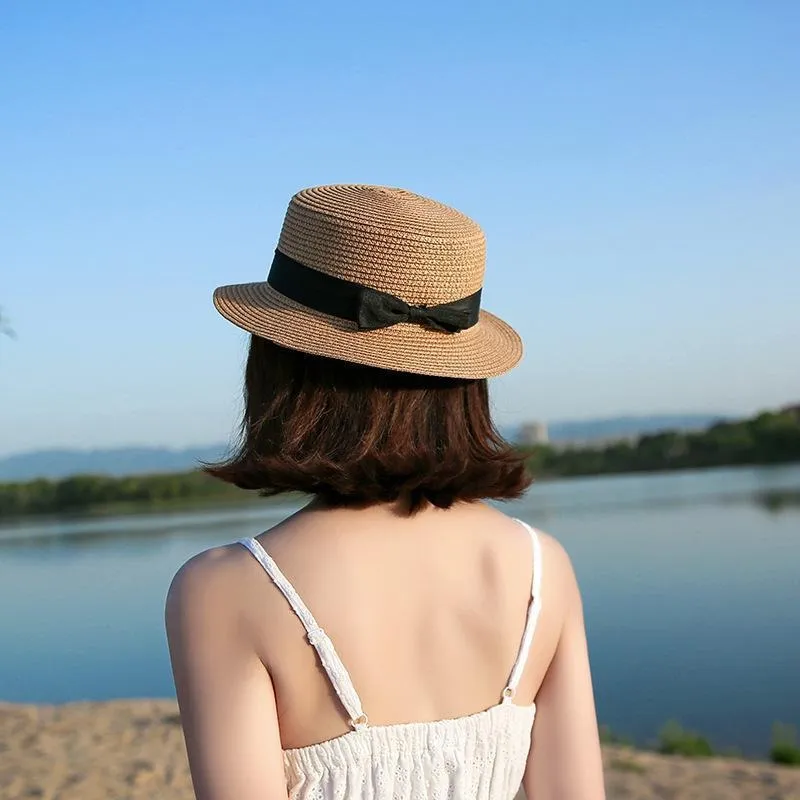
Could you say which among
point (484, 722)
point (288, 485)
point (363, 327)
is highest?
point (363, 327)

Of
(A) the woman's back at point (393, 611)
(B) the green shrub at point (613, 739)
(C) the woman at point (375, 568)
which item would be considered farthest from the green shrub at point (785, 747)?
(A) the woman's back at point (393, 611)

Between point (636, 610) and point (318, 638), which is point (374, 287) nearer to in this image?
point (318, 638)

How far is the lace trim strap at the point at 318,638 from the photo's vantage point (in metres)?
1.02

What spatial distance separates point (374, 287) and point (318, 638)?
391 millimetres

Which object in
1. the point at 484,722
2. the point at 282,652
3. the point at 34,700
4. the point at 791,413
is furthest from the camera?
the point at 791,413

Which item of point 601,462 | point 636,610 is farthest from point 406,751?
point 601,462

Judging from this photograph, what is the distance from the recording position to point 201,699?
1.04 metres

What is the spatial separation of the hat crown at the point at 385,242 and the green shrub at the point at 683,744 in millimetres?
4747

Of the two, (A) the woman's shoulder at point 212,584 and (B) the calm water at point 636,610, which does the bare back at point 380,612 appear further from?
(B) the calm water at point 636,610

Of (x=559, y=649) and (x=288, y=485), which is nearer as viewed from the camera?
(x=288, y=485)

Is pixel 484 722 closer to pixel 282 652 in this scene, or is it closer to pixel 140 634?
pixel 282 652

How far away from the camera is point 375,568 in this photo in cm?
106

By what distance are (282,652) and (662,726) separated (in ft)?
18.1

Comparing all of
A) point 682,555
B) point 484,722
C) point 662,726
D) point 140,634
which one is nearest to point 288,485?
point 484,722
